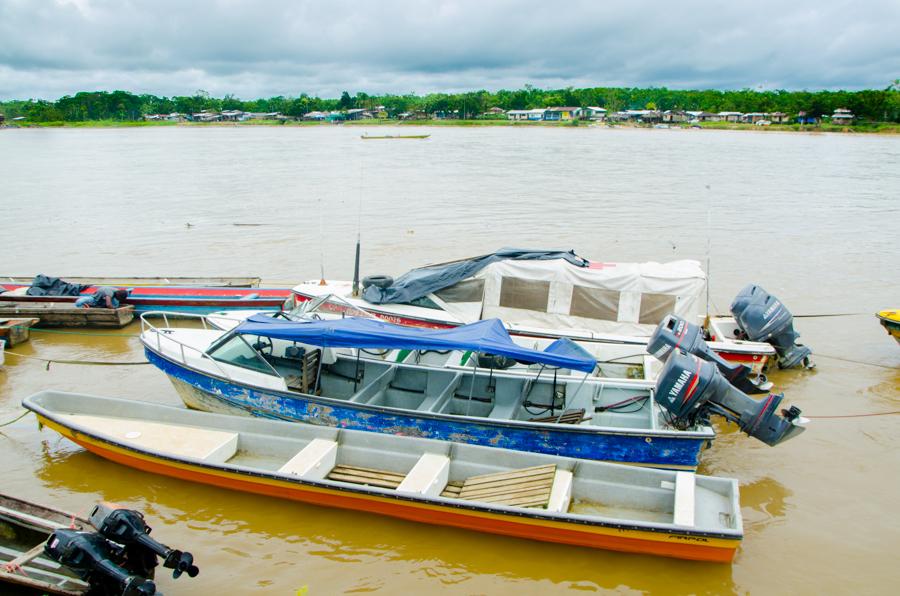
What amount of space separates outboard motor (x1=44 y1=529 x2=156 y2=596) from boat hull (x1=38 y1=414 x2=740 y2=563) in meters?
2.25

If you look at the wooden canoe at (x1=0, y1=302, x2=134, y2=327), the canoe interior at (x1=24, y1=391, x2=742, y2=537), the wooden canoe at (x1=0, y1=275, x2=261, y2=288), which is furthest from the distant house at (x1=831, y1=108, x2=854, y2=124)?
the canoe interior at (x1=24, y1=391, x2=742, y2=537)

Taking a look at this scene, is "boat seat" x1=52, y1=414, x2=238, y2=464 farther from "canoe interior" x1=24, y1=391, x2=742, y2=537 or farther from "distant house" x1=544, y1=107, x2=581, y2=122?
"distant house" x1=544, y1=107, x2=581, y2=122

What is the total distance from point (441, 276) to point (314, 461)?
5.46 metres

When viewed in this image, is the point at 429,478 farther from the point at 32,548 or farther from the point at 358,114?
the point at 358,114

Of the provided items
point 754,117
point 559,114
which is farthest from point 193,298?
point 559,114

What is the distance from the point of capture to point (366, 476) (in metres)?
8.67

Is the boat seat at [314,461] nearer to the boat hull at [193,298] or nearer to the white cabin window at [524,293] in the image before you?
the white cabin window at [524,293]

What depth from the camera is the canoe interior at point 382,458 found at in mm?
7777

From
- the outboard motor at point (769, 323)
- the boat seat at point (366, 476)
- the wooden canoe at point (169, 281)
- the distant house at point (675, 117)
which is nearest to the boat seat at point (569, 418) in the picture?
Result: the boat seat at point (366, 476)

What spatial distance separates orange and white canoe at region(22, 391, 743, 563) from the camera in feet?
24.2

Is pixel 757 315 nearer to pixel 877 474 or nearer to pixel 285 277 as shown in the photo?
pixel 877 474

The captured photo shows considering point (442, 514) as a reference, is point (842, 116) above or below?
above

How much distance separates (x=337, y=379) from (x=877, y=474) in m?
8.35

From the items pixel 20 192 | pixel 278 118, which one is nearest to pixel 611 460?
pixel 20 192
